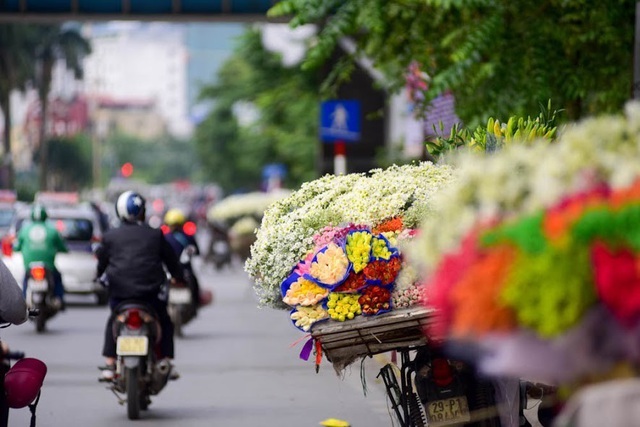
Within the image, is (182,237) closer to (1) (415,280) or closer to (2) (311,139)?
(1) (415,280)

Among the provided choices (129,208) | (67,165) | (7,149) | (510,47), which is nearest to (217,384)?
(129,208)

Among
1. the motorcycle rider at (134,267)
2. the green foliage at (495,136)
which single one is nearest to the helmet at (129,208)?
the motorcycle rider at (134,267)

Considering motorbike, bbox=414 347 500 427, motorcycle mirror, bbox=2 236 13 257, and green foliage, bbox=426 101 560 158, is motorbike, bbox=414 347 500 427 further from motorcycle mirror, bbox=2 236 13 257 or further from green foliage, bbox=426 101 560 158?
motorcycle mirror, bbox=2 236 13 257

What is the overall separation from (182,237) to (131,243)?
24.9 ft

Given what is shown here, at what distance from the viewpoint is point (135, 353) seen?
1148 centimetres

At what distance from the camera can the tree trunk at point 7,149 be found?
70250mm

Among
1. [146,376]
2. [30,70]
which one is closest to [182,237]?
[146,376]

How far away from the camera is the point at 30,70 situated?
71.2 metres

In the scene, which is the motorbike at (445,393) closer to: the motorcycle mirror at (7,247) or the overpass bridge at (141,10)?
the overpass bridge at (141,10)

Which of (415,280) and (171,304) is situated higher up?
(415,280)

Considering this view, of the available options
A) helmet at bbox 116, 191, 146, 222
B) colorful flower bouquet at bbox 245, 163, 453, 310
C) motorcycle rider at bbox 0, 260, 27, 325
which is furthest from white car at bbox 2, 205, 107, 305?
motorcycle rider at bbox 0, 260, 27, 325

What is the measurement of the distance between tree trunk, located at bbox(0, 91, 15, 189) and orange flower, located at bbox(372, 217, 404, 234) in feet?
208

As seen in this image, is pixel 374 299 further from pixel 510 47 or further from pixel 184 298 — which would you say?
pixel 184 298

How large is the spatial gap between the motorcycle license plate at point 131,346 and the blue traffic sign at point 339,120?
1269cm
